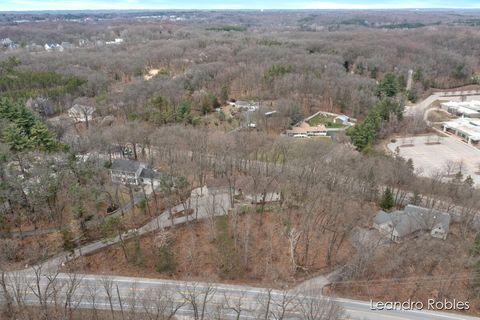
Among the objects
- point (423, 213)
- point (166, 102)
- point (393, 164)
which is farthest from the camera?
point (166, 102)

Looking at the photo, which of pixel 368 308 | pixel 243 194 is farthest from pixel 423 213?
pixel 243 194


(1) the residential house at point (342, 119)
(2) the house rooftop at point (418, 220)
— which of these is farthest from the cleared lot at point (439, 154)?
(2) the house rooftop at point (418, 220)

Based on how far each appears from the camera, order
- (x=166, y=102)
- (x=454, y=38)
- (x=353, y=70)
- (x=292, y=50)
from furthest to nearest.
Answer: (x=454, y=38), (x=292, y=50), (x=353, y=70), (x=166, y=102)

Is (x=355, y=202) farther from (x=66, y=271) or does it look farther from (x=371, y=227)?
(x=66, y=271)

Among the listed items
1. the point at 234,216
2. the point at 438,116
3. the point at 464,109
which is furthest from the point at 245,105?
the point at 464,109

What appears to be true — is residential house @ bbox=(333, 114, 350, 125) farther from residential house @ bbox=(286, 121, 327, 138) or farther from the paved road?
the paved road

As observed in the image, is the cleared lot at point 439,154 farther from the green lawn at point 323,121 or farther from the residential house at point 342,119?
the green lawn at point 323,121
